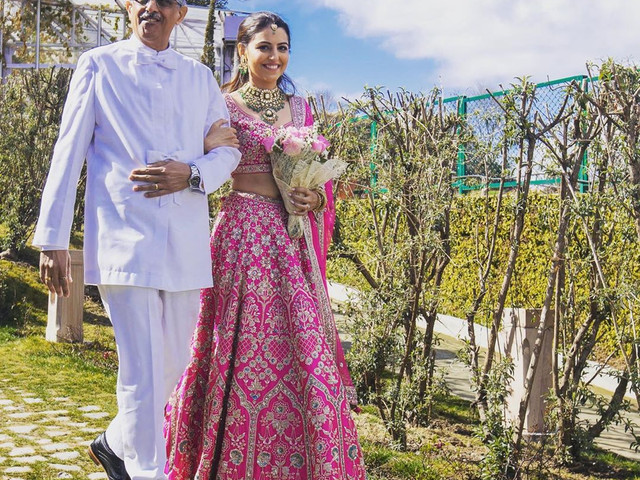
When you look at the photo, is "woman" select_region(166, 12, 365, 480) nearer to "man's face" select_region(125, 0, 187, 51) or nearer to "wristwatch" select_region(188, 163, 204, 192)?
"wristwatch" select_region(188, 163, 204, 192)

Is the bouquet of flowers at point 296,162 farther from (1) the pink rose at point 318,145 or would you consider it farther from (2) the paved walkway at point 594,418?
(2) the paved walkway at point 594,418

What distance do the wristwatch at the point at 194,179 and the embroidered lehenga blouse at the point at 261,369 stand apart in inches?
22.4

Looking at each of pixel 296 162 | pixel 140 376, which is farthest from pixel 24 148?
pixel 140 376

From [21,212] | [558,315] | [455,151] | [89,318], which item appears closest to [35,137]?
[21,212]

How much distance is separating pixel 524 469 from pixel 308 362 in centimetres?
167

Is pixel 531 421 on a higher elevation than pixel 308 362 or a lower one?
lower

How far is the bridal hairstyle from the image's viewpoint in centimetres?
396

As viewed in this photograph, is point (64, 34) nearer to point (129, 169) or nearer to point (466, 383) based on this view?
point (466, 383)

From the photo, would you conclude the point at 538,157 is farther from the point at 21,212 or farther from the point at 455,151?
the point at 21,212

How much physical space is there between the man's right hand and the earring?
1424 millimetres

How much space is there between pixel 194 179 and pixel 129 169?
243 millimetres

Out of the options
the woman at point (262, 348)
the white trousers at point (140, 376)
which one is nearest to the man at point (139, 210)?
the white trousers at point (140, 376)

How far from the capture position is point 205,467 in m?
3.48

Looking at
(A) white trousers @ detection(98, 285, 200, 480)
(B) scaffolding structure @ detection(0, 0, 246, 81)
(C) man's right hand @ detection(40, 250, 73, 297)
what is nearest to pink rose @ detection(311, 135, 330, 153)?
(A) white trousers @ detection(98, 285, 200, 480)
